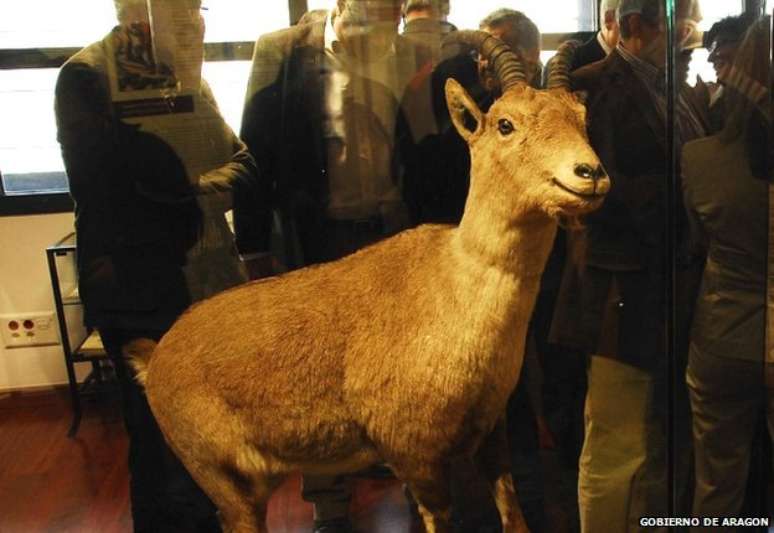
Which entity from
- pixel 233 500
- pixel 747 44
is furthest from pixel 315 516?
pixel 747 44

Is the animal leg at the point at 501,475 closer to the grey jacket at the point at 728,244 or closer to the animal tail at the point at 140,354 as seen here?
the grey jacket at the point at 728,244

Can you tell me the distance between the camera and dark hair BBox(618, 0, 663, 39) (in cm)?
156

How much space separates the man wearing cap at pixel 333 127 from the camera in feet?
4.93

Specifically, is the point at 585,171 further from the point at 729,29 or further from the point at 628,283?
the point at 729,29

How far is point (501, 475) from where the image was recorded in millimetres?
1579

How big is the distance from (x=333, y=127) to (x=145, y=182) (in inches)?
14.8

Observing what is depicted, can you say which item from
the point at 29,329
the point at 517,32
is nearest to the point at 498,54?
the point at 517,32

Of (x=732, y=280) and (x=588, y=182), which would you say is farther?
(x=732, y=280)

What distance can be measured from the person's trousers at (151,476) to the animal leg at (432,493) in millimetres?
434

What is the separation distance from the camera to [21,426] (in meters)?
1.62

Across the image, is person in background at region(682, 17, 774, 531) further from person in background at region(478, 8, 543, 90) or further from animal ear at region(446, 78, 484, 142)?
animal ear at region(446, 78, 484, 142)

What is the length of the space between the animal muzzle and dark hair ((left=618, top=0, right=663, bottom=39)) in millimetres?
459

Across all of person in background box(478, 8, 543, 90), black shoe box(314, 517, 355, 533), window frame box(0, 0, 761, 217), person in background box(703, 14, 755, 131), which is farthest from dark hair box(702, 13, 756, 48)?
black shoe box(314, 517, 355, 533)

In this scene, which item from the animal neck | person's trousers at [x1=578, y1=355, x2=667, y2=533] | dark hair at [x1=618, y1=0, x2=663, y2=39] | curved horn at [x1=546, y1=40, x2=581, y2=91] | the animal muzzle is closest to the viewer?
the animal muzzle
